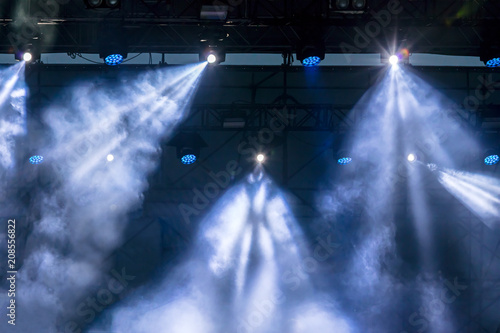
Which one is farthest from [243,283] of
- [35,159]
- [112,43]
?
[112,43]

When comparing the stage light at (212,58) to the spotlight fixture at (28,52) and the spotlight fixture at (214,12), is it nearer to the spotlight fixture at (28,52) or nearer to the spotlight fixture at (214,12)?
the spotlight fixture at (214,12)

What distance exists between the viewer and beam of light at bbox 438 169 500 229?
12.2m

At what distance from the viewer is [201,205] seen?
1216 cm

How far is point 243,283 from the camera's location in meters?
11.9

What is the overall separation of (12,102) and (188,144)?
3.45 metres

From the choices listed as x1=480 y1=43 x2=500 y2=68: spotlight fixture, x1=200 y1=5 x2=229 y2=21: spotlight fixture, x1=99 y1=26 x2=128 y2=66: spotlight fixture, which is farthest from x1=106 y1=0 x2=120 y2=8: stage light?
x1=480 y1=43 x2=500 y2=68: spotlight fixture

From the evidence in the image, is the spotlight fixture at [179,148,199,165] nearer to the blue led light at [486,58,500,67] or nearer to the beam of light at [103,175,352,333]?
the beam of light at [103,175,352,333]

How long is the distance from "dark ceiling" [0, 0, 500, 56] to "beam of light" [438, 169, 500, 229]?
3079 mm

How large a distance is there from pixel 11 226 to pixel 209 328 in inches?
178

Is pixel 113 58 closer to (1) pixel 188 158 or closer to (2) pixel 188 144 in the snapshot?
(2) pixel 188 144

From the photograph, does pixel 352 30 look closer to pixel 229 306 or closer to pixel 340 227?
pixel 340 227

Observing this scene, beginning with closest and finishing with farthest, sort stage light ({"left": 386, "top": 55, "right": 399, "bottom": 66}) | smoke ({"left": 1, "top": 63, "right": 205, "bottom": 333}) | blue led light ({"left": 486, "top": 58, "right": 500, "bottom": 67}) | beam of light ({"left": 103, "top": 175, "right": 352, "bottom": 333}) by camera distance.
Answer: blue led light ({"left": 486, "top": 58, "right": 500, "bottom": 67}), stage light ({"left": 386, "top": 55, "right": 399, "bottom": 66}), smoke ({"left": 1, "top": 63, "right": 205, "bottom": 333}), beam of light ({"left": 103, "top": 175, "right": 352, "bottom": 333})

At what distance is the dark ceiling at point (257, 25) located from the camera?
27.2 feet

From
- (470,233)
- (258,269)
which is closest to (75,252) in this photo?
(258,269)
